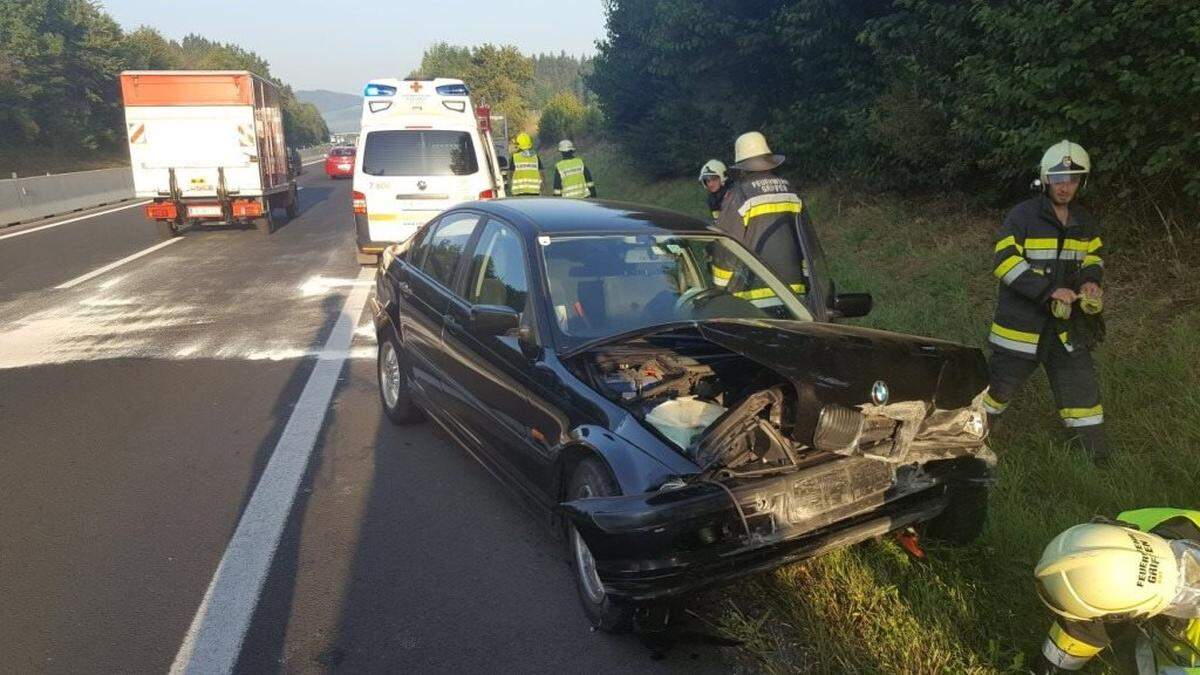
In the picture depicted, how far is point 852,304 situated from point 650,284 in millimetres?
1230

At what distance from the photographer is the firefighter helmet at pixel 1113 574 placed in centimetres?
179

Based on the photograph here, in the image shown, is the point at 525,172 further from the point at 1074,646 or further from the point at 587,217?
the point at 1074,646

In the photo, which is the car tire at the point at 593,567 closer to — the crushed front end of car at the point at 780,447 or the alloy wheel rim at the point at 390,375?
the crushed front end of car at the point at 780,447

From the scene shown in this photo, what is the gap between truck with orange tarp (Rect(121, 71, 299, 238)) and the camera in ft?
50.1

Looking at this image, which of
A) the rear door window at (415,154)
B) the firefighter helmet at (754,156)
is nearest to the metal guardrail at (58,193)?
the rear door window at (415,154)

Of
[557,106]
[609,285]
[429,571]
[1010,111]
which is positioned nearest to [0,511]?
[429,571]

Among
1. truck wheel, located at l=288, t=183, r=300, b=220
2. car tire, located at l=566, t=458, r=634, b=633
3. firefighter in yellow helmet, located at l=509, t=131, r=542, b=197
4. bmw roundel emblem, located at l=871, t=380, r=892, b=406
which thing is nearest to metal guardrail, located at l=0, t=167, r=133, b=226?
truck wheel, located at l=288, t=183, r=300, b=220

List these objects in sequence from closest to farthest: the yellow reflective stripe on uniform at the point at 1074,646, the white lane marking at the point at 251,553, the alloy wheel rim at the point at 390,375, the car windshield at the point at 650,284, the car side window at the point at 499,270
Answer: the yellow reflective stripe on uniform at the point at 1074,646 < the white lane marking at the point at 251,553 < the car windshield at the point at 650,284 < the car side window at the point at 499,270 < the alloy wheel rim at the point at 390,375

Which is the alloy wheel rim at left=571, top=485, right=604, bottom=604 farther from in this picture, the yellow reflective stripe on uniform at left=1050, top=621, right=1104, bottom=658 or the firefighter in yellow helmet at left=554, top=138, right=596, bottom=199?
the firefighter in yellow helmet at left=554, top=138, right=596, bottom=199

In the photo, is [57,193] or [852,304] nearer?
[852,304]

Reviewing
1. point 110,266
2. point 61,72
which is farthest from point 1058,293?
point 61,72

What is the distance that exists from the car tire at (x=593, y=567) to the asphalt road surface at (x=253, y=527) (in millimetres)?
86

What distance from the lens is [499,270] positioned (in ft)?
14.9

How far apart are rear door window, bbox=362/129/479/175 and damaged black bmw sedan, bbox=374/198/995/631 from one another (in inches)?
257
